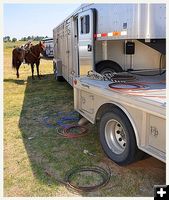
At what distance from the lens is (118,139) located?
411 cm

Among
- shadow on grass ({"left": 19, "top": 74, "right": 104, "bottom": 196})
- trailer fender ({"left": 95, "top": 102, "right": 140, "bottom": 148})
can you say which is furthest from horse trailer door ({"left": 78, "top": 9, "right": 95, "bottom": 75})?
trailer fender ({"left": 95, "top": 102, "right": 140, "bottom": 148})

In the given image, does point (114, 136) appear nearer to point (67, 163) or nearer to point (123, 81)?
point (67, 163)

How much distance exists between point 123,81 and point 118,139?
1.15m

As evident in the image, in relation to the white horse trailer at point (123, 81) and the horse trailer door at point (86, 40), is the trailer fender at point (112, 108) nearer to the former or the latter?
the white horse trailer at point (123, 81)

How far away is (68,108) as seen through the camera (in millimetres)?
7656

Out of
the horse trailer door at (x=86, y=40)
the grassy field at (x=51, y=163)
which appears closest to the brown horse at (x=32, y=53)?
the horse trailer door at (x=86, y=40)

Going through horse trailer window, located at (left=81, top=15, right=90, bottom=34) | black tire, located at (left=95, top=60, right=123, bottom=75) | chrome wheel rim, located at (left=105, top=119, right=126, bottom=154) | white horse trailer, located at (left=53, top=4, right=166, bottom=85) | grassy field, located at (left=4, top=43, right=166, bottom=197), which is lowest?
grassy field, located at (left=4, top=43, right=166, bottom=197)

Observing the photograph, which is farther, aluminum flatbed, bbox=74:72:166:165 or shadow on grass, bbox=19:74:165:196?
shadow on grass, bbox=19:74:165:196

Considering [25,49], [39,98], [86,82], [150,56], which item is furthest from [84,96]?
[25,49]

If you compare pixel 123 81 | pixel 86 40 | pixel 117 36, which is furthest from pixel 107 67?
pixel 123 81

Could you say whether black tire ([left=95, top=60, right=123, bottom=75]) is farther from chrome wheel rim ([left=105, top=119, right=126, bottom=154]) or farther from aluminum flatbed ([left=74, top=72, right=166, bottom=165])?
chrome wheel rim ([left=105, top=119, right=126, bottom=154])

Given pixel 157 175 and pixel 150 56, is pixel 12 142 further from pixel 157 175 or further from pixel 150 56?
pixel 150 56

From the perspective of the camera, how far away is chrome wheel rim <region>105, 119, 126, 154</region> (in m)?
4.03

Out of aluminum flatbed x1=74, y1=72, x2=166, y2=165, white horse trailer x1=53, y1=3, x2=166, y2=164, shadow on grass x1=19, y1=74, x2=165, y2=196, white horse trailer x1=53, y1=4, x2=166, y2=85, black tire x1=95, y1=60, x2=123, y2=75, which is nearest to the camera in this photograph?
aluminum flatbed x1=74, y1=72, x2=166, y2=165
